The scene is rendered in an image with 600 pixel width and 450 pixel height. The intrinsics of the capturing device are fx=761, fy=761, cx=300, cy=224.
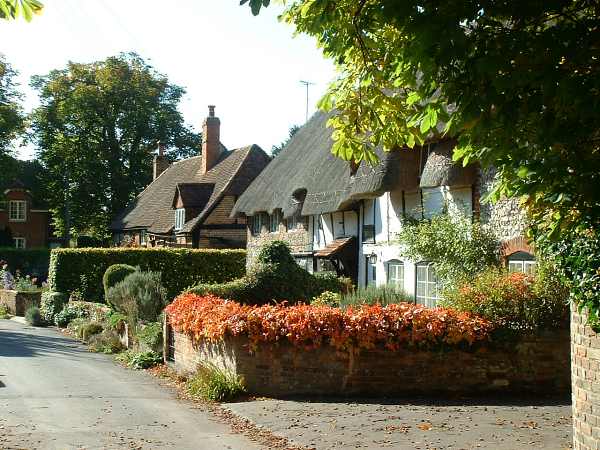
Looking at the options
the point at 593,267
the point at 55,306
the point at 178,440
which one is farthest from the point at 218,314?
the point at 55,306

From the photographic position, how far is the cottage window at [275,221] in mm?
31594

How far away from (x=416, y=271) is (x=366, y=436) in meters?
11.0

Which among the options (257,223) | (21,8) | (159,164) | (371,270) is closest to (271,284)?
(371,270)

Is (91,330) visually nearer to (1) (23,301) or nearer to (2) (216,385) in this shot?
(2) (216,385)

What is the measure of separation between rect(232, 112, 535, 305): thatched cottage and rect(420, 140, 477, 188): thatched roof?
0.02 m

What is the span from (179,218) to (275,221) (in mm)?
12438

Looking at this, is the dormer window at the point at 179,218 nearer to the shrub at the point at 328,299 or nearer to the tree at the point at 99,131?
the tree at the point at 99,131

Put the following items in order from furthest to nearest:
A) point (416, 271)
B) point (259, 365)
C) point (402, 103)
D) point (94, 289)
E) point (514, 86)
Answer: point (94, 289)
point (416, 271)
point (259, 365)
point (402, 103)
point (514, 86)

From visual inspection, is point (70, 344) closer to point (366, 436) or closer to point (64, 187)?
point (366, 436)

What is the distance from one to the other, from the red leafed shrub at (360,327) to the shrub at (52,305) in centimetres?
1798

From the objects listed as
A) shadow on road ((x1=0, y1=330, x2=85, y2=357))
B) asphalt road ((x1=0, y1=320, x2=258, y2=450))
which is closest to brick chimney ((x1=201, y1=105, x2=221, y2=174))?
shadow on road ((x1=0, y1=330, x2=85, y2=357))

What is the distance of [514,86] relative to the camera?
5.27 m

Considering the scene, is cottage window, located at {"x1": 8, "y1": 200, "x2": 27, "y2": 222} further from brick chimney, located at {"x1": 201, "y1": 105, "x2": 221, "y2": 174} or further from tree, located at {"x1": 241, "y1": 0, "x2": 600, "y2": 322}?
tree, located at {"x1": 241, "y1": 0, "x2": 600, "y2": 322}

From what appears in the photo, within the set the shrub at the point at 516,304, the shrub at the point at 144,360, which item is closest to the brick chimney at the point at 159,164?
the shrub at the point at 144,360
